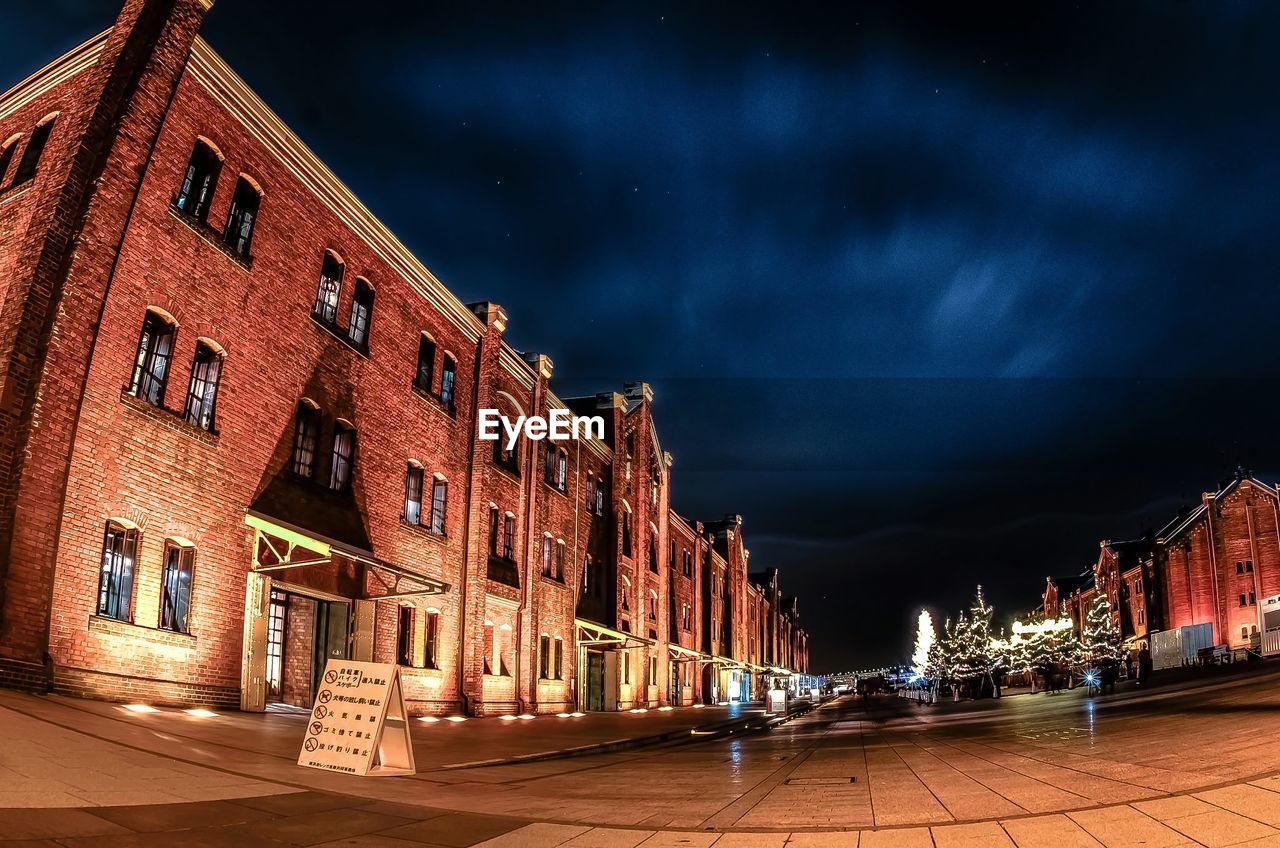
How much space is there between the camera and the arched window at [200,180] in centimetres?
1577

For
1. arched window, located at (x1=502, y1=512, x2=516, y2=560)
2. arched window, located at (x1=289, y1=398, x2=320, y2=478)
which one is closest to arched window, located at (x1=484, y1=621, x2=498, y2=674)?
arched window, located at (x1=502, y1=512, x2=516, y2=560)

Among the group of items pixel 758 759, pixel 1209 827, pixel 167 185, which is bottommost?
pixel 758 759

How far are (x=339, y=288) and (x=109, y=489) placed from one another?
8.29 m

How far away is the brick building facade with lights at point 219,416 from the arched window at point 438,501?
10cm

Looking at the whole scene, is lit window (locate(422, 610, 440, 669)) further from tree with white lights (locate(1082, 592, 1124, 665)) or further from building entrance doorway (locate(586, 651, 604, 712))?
tree with white lights (locate(1082, 592, 1124, 665))

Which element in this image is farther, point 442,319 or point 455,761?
point 442,319

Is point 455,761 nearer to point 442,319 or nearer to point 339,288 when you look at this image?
point 339,288

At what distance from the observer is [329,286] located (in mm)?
20172

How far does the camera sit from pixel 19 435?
1209 centimetres

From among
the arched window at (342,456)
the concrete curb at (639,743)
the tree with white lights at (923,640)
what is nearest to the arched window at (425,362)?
the arched window at (342,456)

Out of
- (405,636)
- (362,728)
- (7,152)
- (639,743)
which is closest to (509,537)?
(405,636)

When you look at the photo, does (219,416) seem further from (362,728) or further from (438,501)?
(438,501)

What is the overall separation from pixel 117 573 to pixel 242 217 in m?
7.52

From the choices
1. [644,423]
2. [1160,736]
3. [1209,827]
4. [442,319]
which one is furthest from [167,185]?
[644,423]
